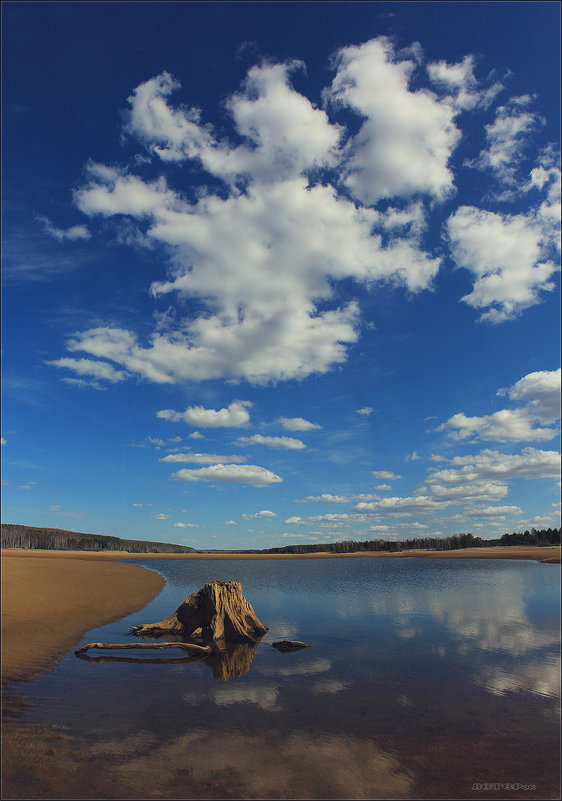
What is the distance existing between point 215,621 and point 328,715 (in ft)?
41.0

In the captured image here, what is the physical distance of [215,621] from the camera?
79.5 feet

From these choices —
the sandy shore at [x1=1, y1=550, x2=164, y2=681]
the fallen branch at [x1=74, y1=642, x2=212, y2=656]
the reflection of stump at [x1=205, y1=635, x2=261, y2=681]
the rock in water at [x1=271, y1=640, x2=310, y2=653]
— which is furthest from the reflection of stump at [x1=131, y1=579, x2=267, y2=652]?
the sandy shore at [x1=1, y1=550, x2=164, y2=681]

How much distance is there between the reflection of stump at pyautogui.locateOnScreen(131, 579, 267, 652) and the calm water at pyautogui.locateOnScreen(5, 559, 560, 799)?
151 cm

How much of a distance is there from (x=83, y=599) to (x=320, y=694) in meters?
27.0

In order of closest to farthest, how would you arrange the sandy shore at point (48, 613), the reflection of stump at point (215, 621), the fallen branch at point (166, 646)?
the sandy shore at point (48, 613) → the fallen branch at point (166, 646) → the reflection of stump at point (215, 621)

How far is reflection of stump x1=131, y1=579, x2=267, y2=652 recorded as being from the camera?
944 inches

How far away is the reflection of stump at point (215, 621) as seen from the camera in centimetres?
2398

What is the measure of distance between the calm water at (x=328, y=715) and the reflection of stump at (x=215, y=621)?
1.51m

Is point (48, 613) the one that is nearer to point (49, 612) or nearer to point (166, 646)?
point (49, 612)

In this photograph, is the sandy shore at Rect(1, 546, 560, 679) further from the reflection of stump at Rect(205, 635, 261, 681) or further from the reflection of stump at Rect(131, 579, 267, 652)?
the reflection of stump at Rect(205, 635, 261, 681)

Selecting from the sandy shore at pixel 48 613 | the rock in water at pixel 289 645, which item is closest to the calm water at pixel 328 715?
the rock in water at pixel 289 645

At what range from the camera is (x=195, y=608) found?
25828 mm

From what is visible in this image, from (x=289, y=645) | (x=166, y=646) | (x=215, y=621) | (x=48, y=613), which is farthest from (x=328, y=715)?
(x=48, y=613)

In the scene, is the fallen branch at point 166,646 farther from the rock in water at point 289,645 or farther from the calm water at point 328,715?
the rock in water at point 289,645
